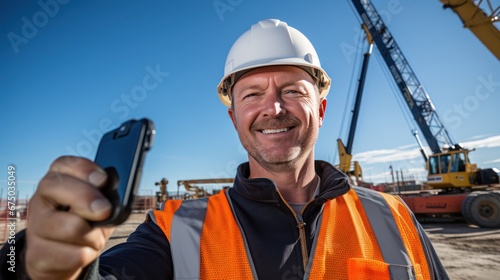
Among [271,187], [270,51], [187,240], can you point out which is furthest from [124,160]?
[270,51]

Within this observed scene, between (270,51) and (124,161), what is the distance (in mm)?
1748

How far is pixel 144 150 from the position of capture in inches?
29.2

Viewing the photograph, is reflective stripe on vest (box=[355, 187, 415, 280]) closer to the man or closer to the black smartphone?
the man

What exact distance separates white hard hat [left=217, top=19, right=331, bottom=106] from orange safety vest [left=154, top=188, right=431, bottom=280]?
3.45 ft

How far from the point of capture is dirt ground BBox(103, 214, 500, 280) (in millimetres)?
5271

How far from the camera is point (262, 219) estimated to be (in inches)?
64.0

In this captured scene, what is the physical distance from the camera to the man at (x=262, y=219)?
0.68 m

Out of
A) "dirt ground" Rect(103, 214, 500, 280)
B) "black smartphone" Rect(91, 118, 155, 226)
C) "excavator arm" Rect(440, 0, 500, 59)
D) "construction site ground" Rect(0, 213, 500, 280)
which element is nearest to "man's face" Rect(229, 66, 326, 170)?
"black smartphone" Rect(91, 118, 155, 226)

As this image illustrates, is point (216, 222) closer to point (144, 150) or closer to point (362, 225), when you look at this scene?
point (362, 225)

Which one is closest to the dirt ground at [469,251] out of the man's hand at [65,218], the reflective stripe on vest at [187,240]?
the reflective stripe on vest at [187,240]

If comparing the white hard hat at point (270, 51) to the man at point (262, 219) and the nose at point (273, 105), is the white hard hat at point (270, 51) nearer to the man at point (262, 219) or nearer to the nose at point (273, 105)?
the man at point (262, 219)

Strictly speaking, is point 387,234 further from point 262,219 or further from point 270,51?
point 270,51

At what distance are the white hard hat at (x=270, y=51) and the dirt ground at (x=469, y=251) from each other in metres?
3.33

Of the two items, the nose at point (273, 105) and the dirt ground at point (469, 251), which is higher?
the nose at point (273, 105)
